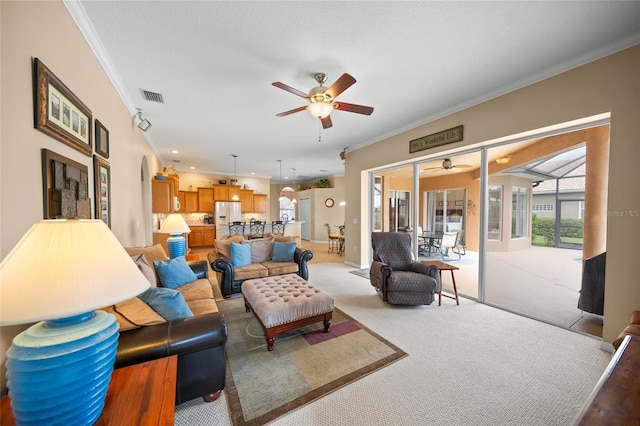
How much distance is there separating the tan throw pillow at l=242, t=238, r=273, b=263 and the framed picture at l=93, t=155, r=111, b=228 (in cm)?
216

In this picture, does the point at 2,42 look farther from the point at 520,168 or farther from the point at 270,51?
the point at 520,168

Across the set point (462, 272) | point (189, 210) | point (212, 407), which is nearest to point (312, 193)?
point (189, 210)

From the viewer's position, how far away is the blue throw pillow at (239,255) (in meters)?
3.96

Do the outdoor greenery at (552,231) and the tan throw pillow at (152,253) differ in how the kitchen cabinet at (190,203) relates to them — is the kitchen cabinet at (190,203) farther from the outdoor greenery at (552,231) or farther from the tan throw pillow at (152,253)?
the outdoor greenery at (552,231)

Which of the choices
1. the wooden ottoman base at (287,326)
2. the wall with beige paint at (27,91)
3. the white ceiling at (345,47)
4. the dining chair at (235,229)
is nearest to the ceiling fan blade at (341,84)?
the white ceiling at (345,47)

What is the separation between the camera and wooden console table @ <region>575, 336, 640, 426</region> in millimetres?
906

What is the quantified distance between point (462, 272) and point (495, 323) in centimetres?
219

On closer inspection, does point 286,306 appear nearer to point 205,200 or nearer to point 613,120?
point 613,120

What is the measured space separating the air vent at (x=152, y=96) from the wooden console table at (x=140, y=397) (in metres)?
3.18

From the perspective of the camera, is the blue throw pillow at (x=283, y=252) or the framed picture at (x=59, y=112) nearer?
the framed picture at (x=59, y=112)

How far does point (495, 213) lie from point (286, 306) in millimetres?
3429

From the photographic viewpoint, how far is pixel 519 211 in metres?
3.51

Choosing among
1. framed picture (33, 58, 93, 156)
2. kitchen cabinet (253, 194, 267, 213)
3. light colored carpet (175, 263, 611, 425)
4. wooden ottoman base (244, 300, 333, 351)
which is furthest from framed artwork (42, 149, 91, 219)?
kitchen cabinet (253, 194, 267, 213)

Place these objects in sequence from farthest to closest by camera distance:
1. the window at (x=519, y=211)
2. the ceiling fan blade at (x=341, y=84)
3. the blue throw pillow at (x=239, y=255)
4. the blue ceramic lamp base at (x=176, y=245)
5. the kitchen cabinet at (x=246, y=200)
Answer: the kitchen cabinet at (x=246, y=200) < the blue throw pillow at (x=239, y=255) < the blue ceramic lamp base at (x=176, y=245) < the window at (x=519, y=211) < the ceiling fan blade at (x=341, y=84)
